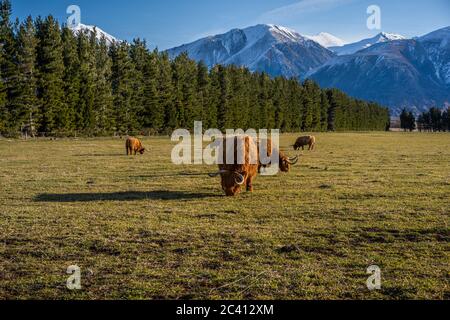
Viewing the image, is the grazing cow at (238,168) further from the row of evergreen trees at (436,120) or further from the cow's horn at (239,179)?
the row of evergreen trees at (436,120)

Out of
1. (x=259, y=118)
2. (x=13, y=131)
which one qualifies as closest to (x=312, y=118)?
(x=259, y=118)

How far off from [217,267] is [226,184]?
7.49m

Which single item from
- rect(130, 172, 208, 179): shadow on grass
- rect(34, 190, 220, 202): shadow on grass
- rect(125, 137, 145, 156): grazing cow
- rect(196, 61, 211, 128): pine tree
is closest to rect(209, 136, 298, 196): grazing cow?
rect(34, 190, 220, 202): shadow on grass

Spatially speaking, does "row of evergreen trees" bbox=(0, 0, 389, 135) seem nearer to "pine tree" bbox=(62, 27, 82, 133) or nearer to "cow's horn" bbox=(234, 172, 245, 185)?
"pine tree" bbox=(62, 27, 82, 133)

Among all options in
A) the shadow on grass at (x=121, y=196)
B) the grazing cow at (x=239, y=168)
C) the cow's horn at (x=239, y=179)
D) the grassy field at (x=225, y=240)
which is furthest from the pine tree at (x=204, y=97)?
the cow's horn at (x=239, y=179)

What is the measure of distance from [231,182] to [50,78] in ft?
174

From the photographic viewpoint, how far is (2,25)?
5506 cm

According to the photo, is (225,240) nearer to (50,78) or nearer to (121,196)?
(121,196)

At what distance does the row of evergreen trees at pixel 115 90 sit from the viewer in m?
56.8

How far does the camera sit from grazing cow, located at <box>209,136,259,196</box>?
1492 centimetres

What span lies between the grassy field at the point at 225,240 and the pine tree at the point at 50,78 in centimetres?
4548

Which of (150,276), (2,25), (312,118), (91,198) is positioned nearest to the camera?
(150,276)

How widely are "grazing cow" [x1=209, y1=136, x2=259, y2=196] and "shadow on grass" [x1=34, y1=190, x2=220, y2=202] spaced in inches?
29.4

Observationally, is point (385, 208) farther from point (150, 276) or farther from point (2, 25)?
point (2, 25)
